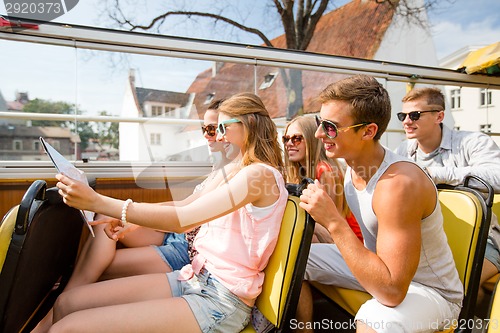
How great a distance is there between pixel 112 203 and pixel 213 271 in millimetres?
440

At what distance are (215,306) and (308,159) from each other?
1.32 meters

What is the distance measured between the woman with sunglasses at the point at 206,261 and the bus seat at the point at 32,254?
0.10 meters

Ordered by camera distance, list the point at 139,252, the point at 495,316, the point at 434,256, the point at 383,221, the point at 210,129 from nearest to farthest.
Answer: the point at 495,316
the point at 383,221
the point at 434,256
the point at 139,252
the point at 210,129

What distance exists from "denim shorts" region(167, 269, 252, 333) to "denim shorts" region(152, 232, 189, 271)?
0.59m

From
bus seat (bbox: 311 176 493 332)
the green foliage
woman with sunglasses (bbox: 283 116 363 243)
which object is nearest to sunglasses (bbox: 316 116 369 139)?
bus seat (bbox: 311 176 493 332)

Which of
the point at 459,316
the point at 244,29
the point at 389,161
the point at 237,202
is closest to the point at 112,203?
the point at 237,202

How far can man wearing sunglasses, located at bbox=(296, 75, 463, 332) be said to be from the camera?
3.94 ft

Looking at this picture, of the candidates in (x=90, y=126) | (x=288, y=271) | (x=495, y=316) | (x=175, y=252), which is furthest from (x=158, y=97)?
(x=495, y=316)

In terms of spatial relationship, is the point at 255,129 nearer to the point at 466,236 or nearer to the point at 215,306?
the point at 215,306

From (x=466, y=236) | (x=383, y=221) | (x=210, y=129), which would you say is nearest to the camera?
(x=383, y=221)

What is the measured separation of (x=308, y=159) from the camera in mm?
2432

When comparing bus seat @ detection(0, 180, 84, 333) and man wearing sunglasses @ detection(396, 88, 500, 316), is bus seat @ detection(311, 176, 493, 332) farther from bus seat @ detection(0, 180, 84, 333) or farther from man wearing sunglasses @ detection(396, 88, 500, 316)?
bus seat @ detection(0, 180, 84, 333)

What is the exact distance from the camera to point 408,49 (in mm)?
13555

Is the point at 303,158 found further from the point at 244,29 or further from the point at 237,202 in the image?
the point at 244,29
